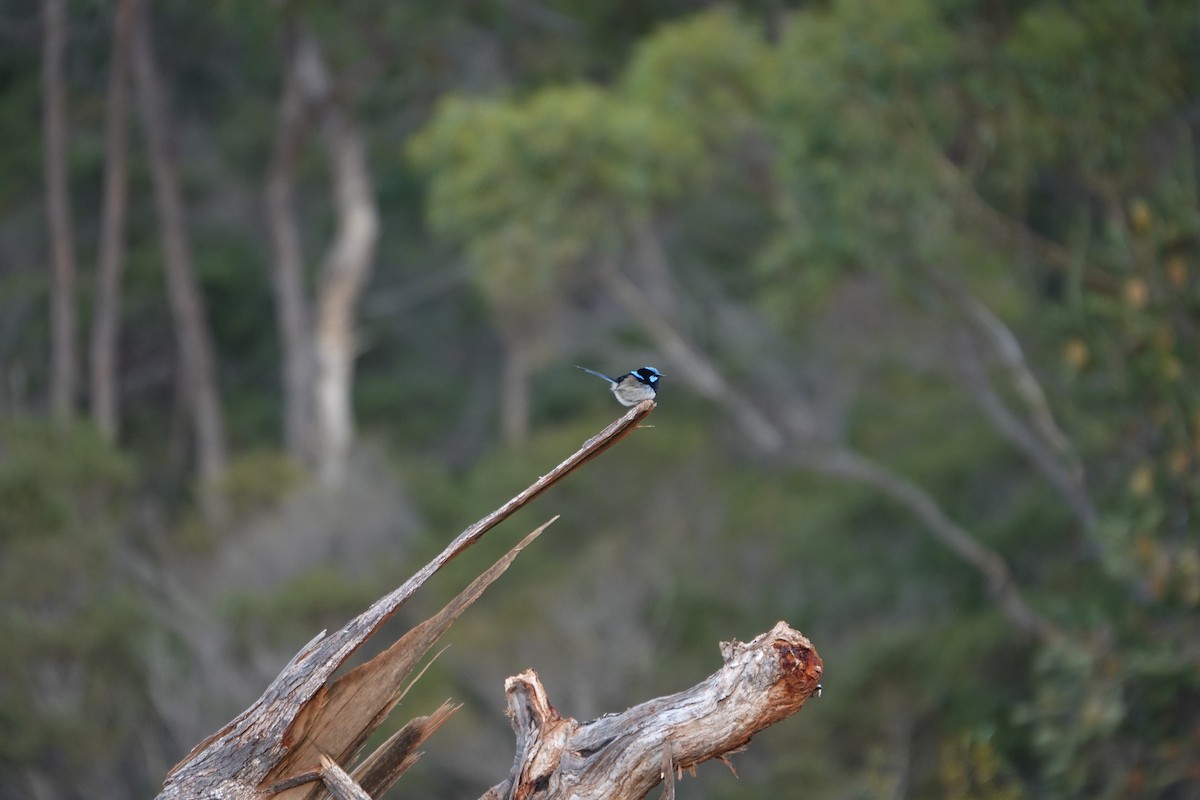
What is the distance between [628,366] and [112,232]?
10.2 m

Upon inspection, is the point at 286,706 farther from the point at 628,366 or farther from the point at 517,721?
the point at 628,366

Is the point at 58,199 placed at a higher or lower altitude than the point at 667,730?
lower

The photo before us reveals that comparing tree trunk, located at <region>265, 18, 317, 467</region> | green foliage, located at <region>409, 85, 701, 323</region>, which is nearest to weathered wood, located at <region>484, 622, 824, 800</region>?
green foliage, located at <region>409, 85, 701, 323</region>

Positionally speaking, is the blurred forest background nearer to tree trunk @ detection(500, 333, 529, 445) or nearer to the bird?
tree trunk @ detection(500, 333, 529, 445)

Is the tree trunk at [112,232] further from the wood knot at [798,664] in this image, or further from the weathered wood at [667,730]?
the wood knot at [798,664]

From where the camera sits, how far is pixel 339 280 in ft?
105

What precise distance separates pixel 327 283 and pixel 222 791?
1069 inches

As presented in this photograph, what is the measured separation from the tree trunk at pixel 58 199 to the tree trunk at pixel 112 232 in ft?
1.70

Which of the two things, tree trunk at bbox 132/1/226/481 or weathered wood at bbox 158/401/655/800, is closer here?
weathered wood at bbox 158/401/655/800

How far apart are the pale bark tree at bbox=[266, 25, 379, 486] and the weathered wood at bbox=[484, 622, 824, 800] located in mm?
25888

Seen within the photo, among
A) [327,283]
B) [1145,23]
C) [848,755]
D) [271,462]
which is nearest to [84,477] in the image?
[271,462]

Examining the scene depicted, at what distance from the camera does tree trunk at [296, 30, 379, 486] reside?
104 feet

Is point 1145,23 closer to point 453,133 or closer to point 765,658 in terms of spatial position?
point 453,133

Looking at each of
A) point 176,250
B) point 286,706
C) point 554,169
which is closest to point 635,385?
point 286,706
